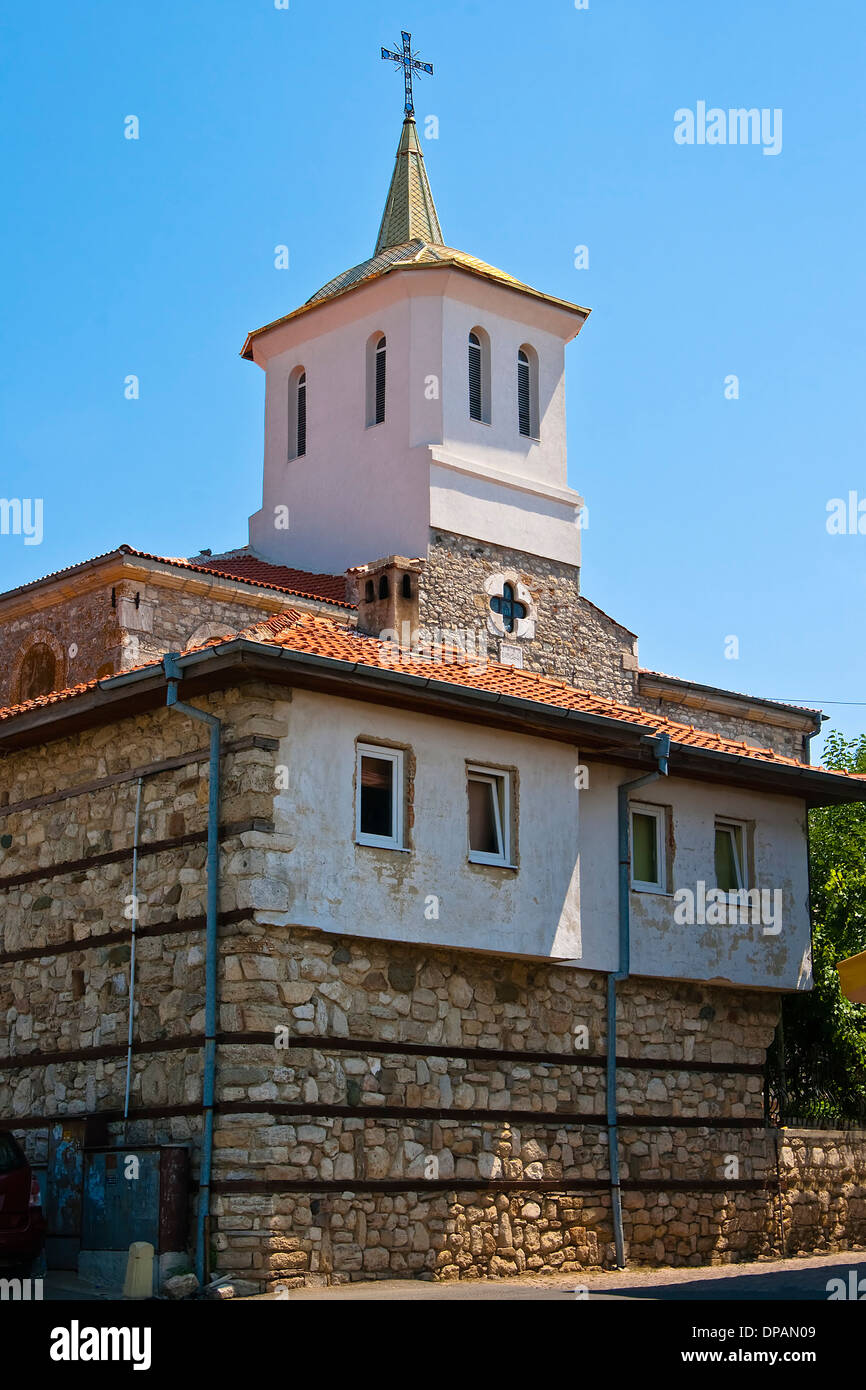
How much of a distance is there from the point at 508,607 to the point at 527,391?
4.44m

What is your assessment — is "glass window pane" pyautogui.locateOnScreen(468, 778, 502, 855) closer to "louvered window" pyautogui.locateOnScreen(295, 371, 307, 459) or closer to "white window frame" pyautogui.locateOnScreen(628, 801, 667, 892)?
"white window frame" pyautogui.locateOnScreen(628, 801, 667, 892)

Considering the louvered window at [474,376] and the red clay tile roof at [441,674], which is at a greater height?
the louvered window at [474,376]

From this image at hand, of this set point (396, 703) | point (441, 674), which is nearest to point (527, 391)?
point (441, 674)

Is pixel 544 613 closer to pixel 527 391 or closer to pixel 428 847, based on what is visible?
pixel 527 391

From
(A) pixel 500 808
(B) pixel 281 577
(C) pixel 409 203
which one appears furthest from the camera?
(C) pixel 409 203

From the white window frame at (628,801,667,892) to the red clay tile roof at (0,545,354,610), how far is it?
919 centimetres

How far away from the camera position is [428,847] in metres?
16.7

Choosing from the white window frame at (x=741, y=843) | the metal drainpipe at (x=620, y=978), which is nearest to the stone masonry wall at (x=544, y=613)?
the white window frame at (x=741, y=843)

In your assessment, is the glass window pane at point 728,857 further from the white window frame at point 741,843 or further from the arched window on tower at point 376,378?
the arched window on tower at point 376,378

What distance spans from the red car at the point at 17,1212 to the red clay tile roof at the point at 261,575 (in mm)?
11987

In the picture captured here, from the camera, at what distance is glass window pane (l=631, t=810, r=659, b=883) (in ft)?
63.2

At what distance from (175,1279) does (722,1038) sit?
7.32 meters

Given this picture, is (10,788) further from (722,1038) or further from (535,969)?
(722,1038)

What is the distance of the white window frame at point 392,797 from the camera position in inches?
640
